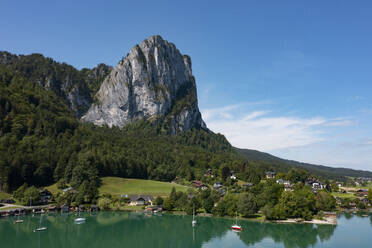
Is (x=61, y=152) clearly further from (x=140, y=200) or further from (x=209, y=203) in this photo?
(x=209, y=203)

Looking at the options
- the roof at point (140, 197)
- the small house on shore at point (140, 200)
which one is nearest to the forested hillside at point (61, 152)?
the roof at point (140, 197)

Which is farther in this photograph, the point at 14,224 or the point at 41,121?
the point at 41,121

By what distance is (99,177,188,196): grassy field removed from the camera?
8962 centimetres

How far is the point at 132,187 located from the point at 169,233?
44.7 metres

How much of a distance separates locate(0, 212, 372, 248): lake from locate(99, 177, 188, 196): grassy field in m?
21.1

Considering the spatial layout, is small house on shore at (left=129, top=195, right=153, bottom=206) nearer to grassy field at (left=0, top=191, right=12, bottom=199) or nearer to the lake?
the lake

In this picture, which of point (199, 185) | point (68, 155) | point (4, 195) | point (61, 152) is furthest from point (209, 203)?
point (61, 152)

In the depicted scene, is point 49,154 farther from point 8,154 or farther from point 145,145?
point 145,145

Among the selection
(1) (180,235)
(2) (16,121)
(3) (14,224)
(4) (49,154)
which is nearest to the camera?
(1) (180,235)

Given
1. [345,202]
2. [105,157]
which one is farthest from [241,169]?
[105,157]

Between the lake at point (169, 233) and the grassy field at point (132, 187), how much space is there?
21111 millimetres

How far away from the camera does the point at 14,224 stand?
191 ft

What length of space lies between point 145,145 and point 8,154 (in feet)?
203

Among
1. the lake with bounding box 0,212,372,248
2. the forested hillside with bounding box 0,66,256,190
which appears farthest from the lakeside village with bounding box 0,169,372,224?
the forested hillside with bounding box 0,66,256,190
